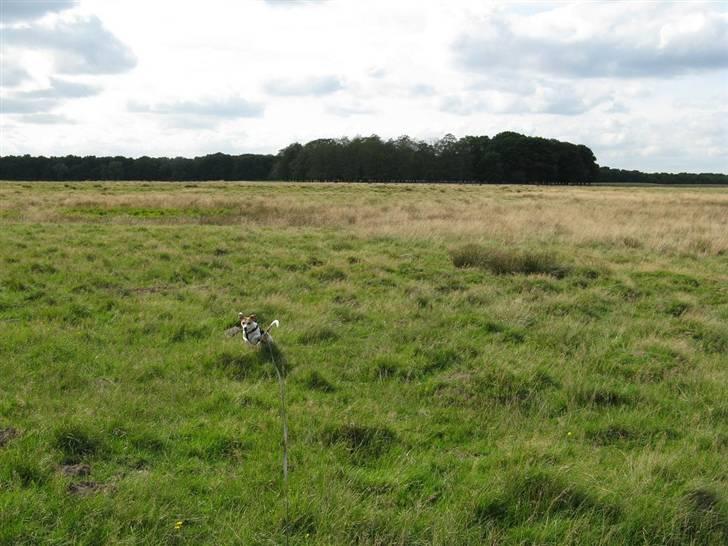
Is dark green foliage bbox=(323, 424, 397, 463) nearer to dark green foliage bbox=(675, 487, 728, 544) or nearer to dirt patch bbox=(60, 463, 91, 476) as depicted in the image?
dirt patch bbox=(60, 463, 91, 476)

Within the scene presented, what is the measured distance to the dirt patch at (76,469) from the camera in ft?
15.8

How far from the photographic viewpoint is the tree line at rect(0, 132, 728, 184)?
94.5m

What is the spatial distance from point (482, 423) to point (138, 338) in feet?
16.2

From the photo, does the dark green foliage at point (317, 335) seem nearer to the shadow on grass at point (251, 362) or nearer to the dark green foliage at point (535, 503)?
the shadow on grass at point (251, 362)

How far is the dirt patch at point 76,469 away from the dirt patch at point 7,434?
659mm

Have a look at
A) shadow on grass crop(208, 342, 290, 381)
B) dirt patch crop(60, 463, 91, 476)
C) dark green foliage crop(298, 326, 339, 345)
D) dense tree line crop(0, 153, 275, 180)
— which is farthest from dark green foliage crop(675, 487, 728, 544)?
dense tree line crop(0, 153, 275, 180)

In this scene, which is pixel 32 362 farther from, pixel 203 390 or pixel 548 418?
pixel 548 418

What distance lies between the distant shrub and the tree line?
80.5 meters

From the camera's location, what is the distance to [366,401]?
6.47 m

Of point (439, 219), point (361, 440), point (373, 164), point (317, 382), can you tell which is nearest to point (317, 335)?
point (317, 382)

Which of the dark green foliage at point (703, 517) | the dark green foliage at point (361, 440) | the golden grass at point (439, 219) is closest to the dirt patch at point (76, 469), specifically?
the dark green foliage at point (361, 440)

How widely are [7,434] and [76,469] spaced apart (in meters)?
0.92

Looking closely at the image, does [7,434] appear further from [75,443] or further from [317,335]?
[317,335]

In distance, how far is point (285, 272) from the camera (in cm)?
1328
